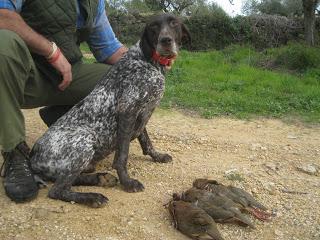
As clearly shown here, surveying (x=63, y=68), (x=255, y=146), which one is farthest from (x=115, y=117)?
(x=255, y=146)

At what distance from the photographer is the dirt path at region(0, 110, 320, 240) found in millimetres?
3799

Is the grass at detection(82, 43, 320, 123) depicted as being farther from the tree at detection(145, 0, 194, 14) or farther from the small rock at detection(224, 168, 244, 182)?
the tree at detection(145, 0, 194, 14)

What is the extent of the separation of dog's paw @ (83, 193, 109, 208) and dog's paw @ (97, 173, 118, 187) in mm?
360

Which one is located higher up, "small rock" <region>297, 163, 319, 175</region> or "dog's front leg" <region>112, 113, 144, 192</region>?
"dog's front leg" <region>112, 113, 144, 192</region>

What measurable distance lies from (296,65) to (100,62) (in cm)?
713

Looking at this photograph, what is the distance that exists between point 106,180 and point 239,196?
121 cm

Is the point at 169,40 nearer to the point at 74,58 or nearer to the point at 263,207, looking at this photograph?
the point at 74,58

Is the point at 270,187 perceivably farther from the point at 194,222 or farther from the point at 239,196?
the point at 194,222

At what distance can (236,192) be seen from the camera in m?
4.27

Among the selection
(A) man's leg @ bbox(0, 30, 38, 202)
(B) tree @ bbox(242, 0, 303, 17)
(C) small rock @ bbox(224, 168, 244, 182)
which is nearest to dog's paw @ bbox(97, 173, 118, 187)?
(A) man's leg @ bbox(0, 30, 38, 202)

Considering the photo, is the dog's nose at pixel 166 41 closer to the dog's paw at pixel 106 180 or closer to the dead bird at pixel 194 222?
the dog's paw at pixel 106 180

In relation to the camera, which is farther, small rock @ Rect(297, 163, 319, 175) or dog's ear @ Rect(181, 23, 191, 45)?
small rock @ Rect(297, 163, 319, 175)

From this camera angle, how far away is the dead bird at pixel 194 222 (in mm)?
3697

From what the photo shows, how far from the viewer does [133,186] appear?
4398mm
